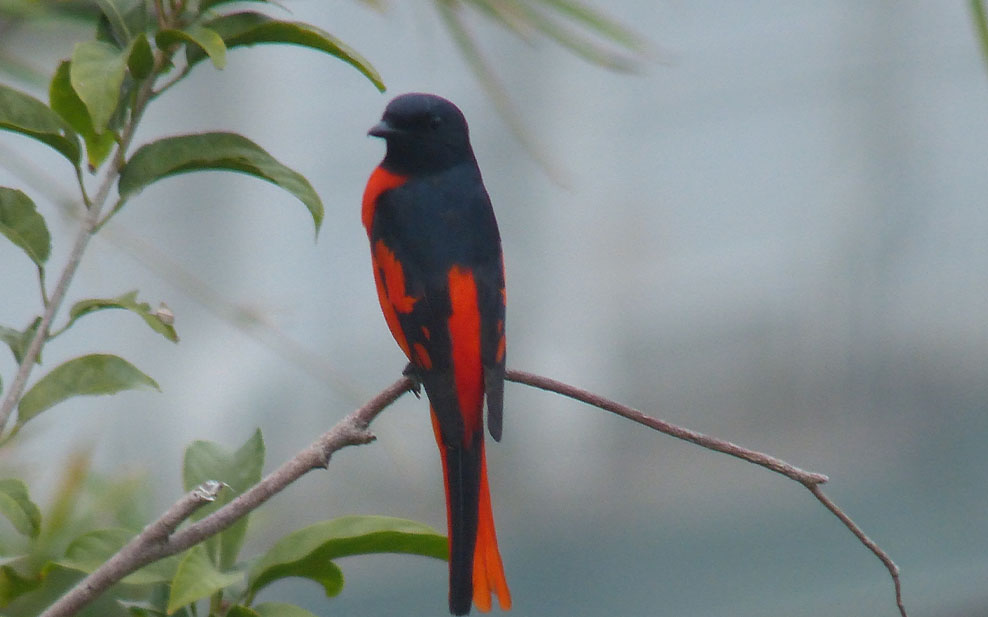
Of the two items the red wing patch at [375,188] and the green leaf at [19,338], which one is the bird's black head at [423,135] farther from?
the green leaf at [19,338]

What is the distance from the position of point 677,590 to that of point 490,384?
4.16 m

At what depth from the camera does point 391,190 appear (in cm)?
168

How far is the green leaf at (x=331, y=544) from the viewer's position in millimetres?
950

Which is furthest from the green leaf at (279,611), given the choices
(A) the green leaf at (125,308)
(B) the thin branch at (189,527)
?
(A) the green leaf at (125,308)

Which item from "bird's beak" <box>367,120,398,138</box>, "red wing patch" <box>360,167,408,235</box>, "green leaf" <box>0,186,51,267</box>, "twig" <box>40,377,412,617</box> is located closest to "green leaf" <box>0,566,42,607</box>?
"twig" <box>40,377,412,617</box>

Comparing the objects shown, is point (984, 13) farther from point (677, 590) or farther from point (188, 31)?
point (677, 590)

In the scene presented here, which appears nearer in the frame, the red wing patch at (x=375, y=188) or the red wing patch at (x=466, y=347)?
the red wing patch at (x=466, y=347)

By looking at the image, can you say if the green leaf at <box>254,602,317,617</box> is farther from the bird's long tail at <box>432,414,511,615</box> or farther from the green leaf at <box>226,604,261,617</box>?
the bird's long tail at <box>432,414,511,615</box>

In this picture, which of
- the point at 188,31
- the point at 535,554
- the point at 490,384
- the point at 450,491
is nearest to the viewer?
the point at 188,31

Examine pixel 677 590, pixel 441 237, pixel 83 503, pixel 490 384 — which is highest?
pixel 441 237

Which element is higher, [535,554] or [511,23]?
[511,23]

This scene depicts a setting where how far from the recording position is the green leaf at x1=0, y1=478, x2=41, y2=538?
3.25ft

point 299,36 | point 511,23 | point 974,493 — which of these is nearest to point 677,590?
point 974,493

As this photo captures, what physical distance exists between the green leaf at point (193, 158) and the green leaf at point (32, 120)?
0.06 metres
